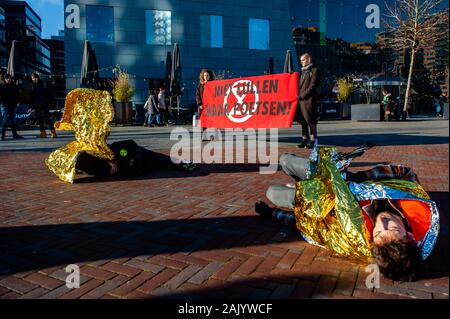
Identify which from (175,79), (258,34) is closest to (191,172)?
(175,79)

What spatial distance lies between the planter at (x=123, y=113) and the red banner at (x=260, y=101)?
11405 millimetres

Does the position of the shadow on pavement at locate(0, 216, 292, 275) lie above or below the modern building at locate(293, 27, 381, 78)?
below

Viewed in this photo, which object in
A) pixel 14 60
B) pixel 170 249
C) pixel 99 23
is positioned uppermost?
pixel 99 23

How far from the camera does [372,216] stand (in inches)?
89.4

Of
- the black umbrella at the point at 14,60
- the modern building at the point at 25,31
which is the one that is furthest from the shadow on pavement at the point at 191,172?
the modern building at the point at 25,31

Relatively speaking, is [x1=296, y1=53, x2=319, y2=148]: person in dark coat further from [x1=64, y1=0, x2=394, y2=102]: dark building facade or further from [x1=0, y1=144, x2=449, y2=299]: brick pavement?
→ [x1=64, y1=0, x2=394, y2=102]: dark building facade

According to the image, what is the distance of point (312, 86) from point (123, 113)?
1251cm

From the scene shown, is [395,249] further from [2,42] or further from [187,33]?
[2,42]

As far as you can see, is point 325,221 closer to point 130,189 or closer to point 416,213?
point 416,213

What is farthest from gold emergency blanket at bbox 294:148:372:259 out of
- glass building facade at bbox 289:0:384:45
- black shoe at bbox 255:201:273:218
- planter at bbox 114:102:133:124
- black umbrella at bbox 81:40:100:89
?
glass building facade at bbox 289:0:384:45

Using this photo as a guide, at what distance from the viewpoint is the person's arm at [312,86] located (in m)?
7.14

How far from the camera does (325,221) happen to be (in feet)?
8.23

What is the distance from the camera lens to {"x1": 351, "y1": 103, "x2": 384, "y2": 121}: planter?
1919 cm

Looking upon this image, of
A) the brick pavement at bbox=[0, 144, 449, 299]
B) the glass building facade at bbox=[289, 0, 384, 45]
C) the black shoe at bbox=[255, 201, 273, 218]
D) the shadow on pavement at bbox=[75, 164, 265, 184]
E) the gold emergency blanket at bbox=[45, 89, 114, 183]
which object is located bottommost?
the brick pavement at bbox=[0, 144, 449, 299]
